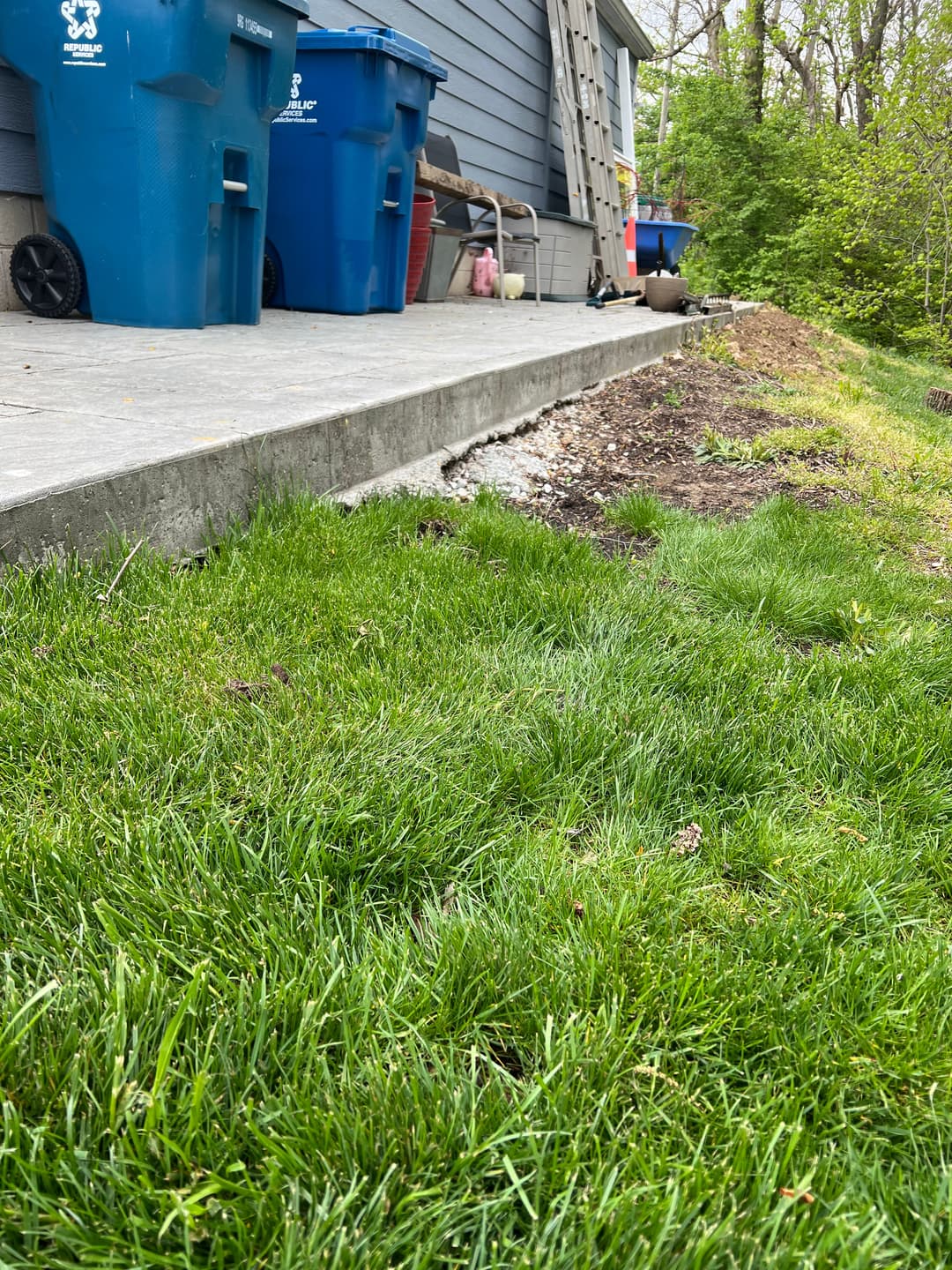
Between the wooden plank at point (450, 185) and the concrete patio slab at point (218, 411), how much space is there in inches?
91.1

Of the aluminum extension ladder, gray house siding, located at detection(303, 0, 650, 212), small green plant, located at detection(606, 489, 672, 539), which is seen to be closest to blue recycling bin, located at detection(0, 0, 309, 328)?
small green plant, located at detection(606, 489, 672, 539)

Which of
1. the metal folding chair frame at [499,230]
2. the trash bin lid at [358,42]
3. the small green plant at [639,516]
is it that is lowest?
the small green plant at [639,516]

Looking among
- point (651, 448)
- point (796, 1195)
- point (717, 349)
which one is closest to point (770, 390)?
point (717, 349)

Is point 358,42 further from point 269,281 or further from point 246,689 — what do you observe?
point 246,689

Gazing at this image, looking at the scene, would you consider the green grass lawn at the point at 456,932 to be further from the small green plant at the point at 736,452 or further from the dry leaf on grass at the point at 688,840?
the small green plant at the point at 736,452

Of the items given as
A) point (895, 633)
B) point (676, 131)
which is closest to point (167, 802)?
point (895, 633)

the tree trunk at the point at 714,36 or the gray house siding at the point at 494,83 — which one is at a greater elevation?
the tree trunk at the point at 714,36

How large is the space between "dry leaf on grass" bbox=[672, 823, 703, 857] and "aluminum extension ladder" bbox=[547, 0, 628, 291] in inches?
434

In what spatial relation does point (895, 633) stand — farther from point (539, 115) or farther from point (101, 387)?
point (539, 115)

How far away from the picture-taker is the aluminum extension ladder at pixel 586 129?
1173cm

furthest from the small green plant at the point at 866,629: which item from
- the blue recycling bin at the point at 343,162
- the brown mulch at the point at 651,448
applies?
the blue recycling bin at the point at 343,162

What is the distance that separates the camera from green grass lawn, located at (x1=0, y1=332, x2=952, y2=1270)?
2.83 ft

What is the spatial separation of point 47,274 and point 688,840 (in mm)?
4350

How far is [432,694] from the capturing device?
1772mm
